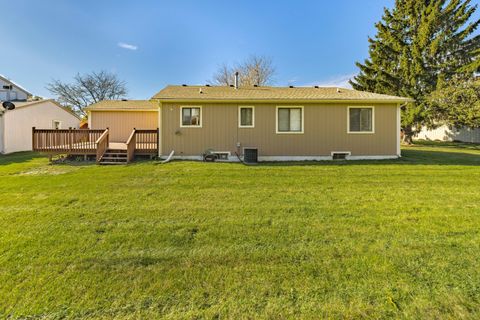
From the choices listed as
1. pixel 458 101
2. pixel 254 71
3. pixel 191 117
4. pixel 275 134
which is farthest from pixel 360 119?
pixel 254 71

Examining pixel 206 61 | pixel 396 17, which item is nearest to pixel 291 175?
pixel 396 17

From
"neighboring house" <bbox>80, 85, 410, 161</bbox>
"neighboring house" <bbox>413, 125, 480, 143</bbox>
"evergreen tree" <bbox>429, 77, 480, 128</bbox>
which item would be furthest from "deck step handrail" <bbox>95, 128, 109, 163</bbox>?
"neighboring house" <bbox>413, 125, 480, 143</bbox>

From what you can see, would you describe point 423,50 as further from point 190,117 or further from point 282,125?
point 190,117

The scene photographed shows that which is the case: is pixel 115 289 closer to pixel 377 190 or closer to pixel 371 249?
pixel 371 249

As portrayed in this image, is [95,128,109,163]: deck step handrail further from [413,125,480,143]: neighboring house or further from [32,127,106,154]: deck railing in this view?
[413,125,480,143]: neighboring house

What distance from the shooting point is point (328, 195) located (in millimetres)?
5711

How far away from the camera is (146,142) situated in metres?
11.2

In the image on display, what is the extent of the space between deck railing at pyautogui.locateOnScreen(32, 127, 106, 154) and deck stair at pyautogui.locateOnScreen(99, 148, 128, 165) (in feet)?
1.98

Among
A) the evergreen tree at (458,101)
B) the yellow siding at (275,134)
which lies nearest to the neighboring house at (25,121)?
the yellow siding at (275,134)

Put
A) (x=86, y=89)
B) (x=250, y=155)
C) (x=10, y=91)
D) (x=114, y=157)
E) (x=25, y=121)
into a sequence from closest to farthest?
(x=114, y=157)
(x=250, y=155)
(x=25, y=121)
(x=10, y=91)
(x=86, y=89)

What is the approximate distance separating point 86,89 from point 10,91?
12.0 metres

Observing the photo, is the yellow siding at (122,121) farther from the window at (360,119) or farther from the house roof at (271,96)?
the window at (360,119)

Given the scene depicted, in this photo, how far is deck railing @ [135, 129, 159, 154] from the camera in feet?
36.2

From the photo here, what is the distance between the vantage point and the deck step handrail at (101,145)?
32.8 ft
